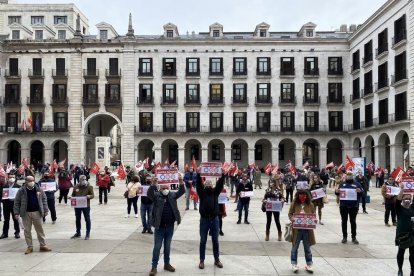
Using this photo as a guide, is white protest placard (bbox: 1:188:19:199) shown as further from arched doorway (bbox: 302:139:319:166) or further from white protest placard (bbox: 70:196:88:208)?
arched doorway (bbox: 302:139:319:166)

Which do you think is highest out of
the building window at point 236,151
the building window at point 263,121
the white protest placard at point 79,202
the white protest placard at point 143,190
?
the building window at point 263,121

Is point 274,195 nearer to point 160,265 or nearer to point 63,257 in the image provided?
point 160,265

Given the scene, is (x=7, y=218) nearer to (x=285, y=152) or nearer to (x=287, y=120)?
(x=287, y=120)

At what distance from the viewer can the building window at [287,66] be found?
50.1m

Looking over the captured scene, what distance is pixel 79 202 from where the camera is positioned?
40.1 feet

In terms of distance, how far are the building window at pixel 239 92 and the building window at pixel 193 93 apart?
174 inches

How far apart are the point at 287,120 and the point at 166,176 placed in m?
41.7

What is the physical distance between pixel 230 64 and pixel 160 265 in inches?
1688

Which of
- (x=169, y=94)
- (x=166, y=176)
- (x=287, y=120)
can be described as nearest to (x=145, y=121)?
(x=169, y=94)

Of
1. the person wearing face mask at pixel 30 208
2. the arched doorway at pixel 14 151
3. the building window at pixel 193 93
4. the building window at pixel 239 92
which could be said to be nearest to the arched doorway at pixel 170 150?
the building window at pixel 193 93

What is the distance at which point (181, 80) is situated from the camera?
165 feet

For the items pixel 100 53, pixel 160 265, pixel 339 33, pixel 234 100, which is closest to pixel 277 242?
pixel 160 265

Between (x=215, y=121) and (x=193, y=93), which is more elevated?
(x=193, y=93)

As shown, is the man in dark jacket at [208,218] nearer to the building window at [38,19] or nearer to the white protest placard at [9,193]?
the white protest placard at [9,193]
